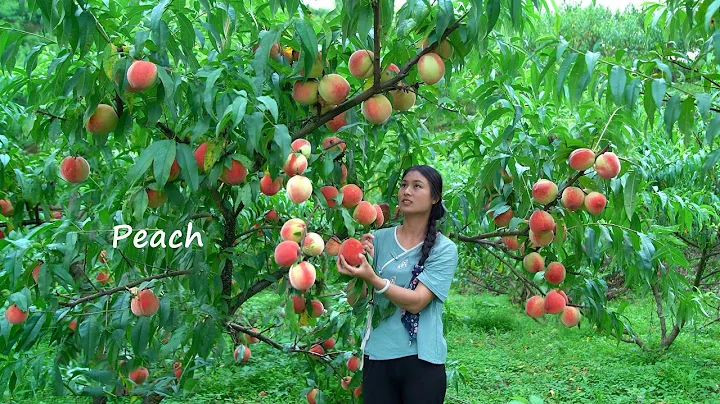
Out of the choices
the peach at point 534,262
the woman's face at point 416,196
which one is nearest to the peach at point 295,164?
the woman's face at point 416,196

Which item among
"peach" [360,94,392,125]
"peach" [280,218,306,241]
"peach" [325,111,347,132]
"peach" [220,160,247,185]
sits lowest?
"peach" [280,218,306,241]

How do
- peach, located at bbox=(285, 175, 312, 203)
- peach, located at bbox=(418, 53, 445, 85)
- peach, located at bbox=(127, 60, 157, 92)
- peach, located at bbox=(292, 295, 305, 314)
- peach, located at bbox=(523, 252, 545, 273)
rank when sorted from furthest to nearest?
peach, located at bbox=(523, 252, 545, 273) < peach, located at bbox=(292, 295, 305, 314) < peach, located at bbox=(418, 53, 445, 85) < peach, located at bbox=(285, 175, 312, 203) < peach, located at bbox=(127, 60, 157, 92)

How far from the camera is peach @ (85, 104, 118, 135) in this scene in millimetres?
1512

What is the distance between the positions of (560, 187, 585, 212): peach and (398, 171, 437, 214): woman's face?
39cm

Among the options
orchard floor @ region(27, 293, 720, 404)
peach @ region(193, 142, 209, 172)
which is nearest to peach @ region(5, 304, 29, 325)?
peach @ region(193, 142, 209, 172)

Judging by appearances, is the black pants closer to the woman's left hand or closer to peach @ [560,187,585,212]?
the woman's left hand

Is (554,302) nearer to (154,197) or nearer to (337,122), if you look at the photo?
(337,122)

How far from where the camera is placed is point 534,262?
2.16 m

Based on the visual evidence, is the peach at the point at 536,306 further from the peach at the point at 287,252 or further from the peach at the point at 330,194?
the peach at the point at 287,252

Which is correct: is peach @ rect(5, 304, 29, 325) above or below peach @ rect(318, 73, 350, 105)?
below

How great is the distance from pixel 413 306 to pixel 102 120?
3.10ft

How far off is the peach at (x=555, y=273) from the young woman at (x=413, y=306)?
1.27 ft

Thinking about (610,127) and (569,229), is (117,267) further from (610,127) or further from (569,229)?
(610,127)

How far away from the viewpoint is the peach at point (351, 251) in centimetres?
163
